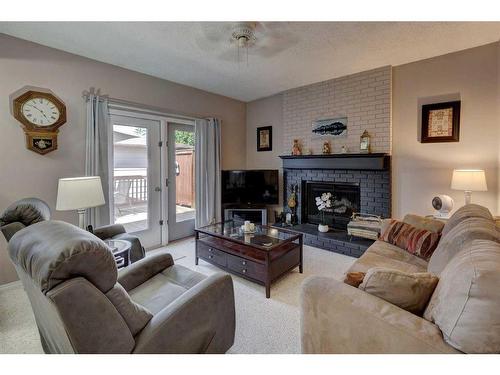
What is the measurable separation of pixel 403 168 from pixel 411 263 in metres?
1.76

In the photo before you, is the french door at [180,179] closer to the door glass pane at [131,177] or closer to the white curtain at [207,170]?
the white curtain at [207,170]

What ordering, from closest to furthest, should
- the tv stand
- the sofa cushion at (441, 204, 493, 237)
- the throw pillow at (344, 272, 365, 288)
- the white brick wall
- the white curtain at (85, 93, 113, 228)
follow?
the throw pillow at (344, 272, 365, 288), the sofa cushion at (441, 204, 493, 237), the white curtain at (85, 93, 113, 228), the white brick wall, the tv stand

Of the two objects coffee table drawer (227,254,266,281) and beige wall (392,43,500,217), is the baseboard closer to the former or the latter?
coffee table drawer (227,254,266,281)

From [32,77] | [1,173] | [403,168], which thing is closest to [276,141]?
[403,168]


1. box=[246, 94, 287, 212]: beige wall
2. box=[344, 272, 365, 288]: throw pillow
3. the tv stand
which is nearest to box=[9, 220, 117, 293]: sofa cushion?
box=[344, 272, 365, 288]: throw pillow

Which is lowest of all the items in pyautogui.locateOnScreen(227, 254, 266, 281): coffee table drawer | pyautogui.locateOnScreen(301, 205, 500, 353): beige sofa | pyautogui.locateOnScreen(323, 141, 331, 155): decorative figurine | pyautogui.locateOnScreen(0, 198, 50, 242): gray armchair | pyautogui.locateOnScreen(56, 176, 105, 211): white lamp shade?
pyautogui.locateOnScreen(227, 254, 266, 281): coffee table drawer

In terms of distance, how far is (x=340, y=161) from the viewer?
3.76 m

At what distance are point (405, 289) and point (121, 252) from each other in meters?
2.10

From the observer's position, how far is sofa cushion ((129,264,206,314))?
1.53 m

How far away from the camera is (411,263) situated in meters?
2.09

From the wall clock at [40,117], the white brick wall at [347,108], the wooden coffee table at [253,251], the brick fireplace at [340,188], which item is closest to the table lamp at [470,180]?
the brick fireplace at [340,188]

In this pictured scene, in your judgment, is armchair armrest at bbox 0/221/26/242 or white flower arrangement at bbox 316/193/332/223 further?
white flower arrangement at bbox 316/193/332/223

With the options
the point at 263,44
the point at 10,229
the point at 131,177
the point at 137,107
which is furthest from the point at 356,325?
the point at 137,107
